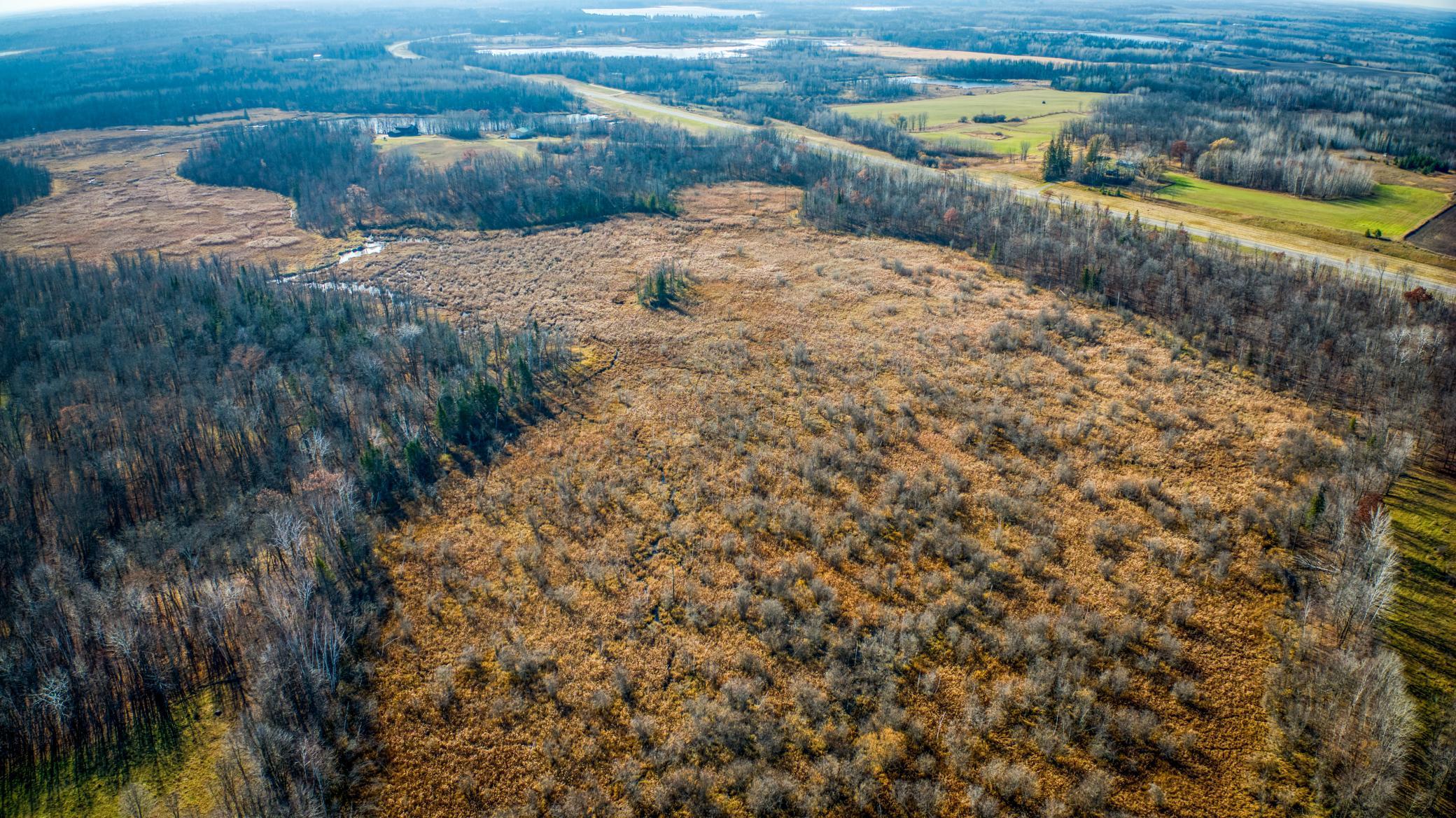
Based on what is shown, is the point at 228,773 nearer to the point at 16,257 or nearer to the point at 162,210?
the point at 16,257

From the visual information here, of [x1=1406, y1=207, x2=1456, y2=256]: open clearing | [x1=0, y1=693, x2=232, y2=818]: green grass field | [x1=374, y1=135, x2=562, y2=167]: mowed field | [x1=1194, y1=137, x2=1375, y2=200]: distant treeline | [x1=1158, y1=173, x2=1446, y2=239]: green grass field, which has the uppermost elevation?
[x1=374, y1=135, x2=562, y2=167]: mowed field

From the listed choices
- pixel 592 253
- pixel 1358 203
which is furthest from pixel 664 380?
pixel 1358 203

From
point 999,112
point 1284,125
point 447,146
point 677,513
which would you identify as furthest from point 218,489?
point 999,112

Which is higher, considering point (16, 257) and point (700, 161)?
point (700, 161)

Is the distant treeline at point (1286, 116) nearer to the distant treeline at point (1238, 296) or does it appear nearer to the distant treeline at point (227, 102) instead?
the distant treeline at point (1238, 296)

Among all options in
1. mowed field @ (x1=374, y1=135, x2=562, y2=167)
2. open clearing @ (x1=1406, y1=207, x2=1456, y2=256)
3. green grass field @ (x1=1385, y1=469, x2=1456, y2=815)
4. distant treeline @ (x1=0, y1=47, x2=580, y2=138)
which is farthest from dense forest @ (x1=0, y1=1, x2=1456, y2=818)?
distant treeline @ (x1=0, y1=47, x2=580, y2=138)

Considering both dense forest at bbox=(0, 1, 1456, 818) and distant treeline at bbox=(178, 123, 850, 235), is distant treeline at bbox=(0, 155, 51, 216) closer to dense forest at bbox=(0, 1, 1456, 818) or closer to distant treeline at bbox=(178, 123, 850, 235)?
distant treeline at bbox=(178, 123, 850, 235)
